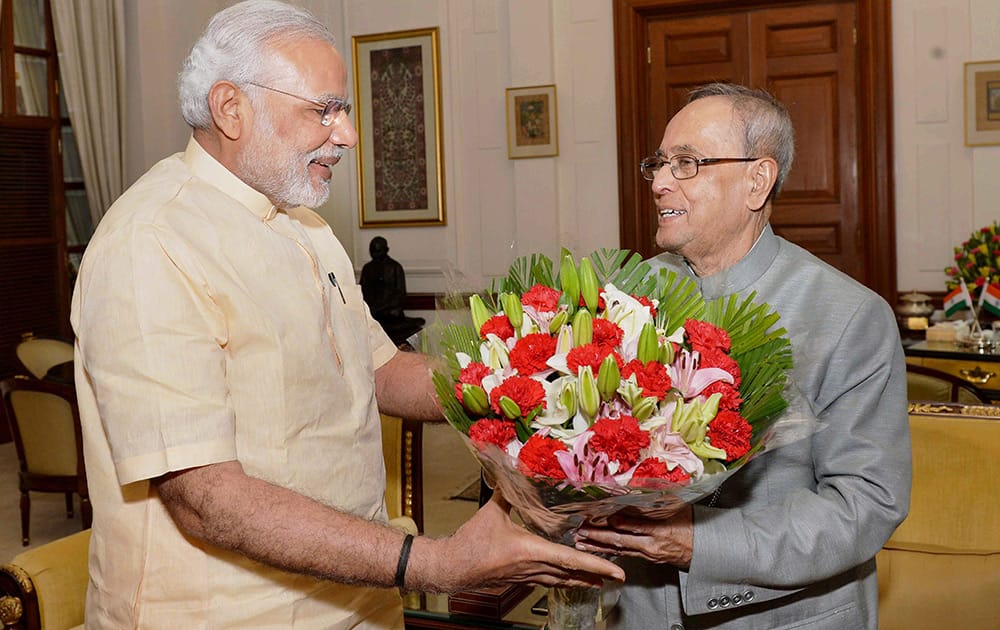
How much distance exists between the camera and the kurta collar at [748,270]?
1.81m

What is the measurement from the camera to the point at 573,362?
53.2 inches

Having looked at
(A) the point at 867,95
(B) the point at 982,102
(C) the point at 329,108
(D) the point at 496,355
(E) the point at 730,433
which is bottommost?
(E) the point at 730,433

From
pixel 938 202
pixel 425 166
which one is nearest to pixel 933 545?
pixel 938 202

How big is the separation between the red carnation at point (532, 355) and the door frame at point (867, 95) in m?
6.44

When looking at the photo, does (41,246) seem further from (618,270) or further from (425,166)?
(618,270)

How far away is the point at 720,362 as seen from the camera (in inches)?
→ 54.4

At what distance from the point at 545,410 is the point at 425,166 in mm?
7566

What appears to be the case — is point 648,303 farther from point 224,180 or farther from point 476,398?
point 224,180

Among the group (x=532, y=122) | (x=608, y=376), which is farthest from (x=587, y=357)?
(x=532, y=122)

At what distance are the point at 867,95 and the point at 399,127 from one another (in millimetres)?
3807

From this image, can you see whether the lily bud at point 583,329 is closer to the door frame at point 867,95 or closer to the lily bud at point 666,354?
the lily bud at point 666,354

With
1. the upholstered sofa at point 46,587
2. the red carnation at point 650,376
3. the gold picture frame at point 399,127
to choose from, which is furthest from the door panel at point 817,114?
the red carnation at point 650,376

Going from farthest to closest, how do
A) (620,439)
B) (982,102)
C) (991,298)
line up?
(982,102), (991,298), (620,439)

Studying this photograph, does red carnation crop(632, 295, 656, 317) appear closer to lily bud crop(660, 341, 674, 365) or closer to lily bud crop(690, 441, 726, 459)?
lily bud crop(660, 341, 674, 365)
